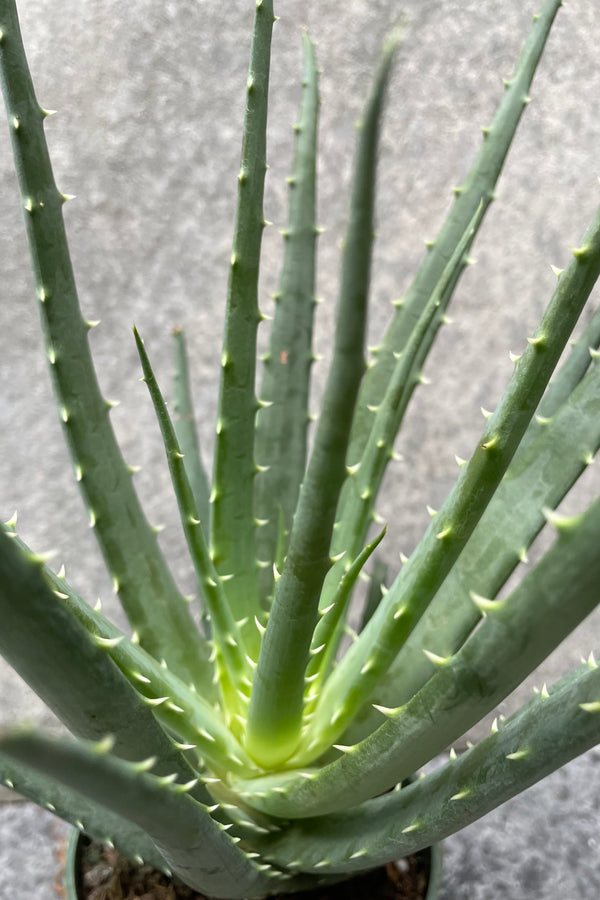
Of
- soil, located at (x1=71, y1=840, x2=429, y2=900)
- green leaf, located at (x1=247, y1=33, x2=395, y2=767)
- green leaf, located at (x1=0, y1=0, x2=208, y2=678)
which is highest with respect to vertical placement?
green leaf, located at (x1=0, y1=0, x2=208, y2=678)

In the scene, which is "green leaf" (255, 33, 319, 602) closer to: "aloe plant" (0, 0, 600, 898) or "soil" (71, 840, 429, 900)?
"aloe plant" (0, 0, 600, 898)

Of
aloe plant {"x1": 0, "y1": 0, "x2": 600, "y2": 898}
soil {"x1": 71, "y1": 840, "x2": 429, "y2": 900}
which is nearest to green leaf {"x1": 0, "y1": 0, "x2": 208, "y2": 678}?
aloe plant {"x1": 0, "y1": 0, "x2": 600, "y2": 898}

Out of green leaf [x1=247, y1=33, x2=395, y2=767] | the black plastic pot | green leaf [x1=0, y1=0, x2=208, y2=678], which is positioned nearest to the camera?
green leaf [x1=247, y1=33, x2=395, y2=767]

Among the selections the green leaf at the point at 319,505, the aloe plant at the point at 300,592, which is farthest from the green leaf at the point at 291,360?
the green leaf at the point at 319,505

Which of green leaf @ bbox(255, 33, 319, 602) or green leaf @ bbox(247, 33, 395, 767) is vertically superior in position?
green leaf @ bbox(255, 33, 319, 602)

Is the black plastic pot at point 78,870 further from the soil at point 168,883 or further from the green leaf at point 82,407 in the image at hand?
the green leaf at point 82,407

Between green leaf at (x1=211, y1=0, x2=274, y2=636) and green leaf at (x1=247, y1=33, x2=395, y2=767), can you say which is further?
green leaf at (x1=211, y1=0, x2=274, y2=636)
